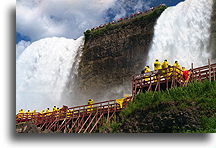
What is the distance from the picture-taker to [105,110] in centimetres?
748

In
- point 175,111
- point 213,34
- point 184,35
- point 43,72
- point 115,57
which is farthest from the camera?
point 115,57

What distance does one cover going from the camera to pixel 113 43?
486 inches

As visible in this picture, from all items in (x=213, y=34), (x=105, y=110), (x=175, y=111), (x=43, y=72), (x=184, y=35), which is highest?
(x=184, y=35)

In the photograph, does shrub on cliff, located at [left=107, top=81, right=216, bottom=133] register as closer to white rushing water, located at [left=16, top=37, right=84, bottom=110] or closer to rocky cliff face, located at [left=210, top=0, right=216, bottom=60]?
white rushing water, located at [left=16, top=37, right=84, bottom=110]

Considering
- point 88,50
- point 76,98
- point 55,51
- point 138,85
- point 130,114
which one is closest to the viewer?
point 130,114

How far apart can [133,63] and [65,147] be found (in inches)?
241

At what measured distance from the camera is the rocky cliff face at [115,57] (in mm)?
11164

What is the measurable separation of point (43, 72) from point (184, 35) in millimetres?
3975

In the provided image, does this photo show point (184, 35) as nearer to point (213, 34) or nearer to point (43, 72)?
point (213, 34)

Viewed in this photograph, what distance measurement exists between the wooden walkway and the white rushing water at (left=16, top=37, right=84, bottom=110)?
16.3 inches

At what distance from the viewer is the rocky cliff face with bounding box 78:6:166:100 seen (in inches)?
440

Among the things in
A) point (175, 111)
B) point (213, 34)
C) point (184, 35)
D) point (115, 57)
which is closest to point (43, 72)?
point (115, 57)
